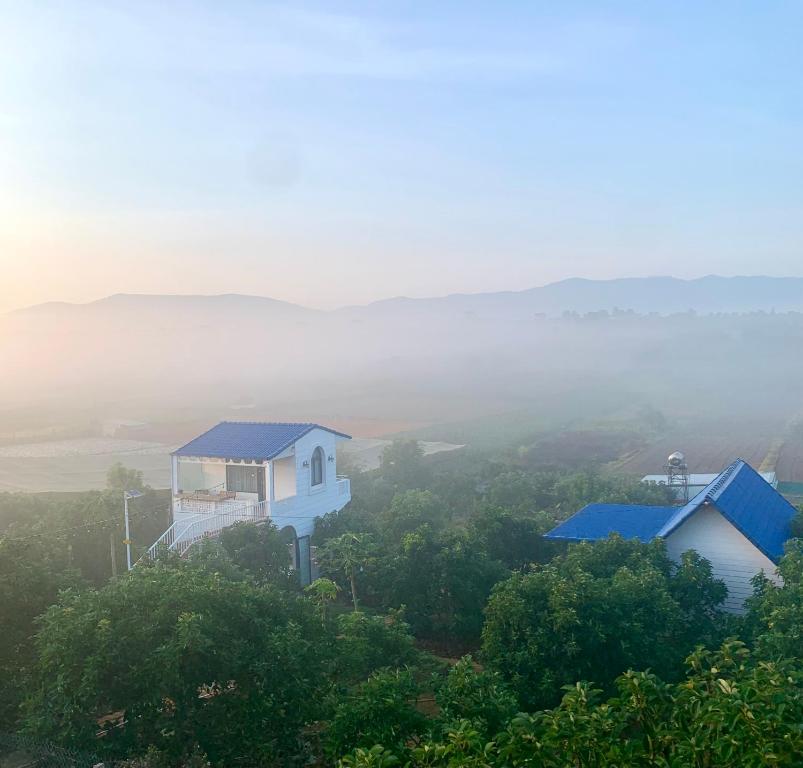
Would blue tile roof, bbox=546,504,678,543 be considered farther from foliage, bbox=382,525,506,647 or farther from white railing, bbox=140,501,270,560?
white railing, bbox=140,501,270,560

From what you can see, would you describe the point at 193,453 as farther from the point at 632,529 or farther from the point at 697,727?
the point at 697,727

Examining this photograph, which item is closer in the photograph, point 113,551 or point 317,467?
point 113,551

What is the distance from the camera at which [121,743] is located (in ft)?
30.8

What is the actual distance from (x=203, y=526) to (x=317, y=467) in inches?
153

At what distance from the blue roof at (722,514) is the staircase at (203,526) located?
7.35 meters

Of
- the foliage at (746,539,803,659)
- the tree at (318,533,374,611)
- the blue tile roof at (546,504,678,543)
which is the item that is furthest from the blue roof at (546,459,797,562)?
the tree at (318,533,374,611)

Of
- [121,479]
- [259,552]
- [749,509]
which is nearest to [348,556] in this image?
[259,552]

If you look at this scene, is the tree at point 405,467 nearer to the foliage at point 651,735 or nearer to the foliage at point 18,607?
the foliage at point 18,607

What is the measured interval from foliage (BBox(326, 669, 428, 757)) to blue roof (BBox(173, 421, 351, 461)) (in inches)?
460

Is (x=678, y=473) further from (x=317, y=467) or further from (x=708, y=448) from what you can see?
(x=708, y=448)

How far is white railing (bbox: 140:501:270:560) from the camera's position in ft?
58.8

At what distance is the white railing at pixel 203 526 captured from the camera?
17.9 metres

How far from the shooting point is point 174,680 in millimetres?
9312

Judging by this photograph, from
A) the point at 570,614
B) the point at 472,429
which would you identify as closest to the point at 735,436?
the point at 472,429
